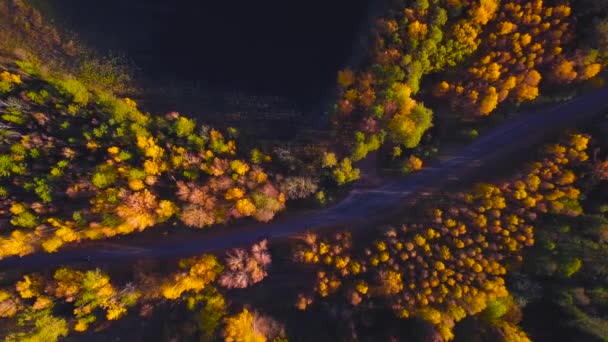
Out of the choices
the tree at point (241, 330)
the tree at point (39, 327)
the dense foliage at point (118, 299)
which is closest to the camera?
the tree at point (241, 330)

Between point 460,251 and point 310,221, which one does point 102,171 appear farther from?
point 460,251

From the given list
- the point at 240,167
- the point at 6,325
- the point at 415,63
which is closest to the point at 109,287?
the point at 6,325

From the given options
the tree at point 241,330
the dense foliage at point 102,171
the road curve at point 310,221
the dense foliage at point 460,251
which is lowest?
the tree at point 241,330

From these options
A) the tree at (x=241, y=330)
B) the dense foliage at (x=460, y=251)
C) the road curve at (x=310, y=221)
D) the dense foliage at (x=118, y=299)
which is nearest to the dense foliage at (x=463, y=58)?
the road curve at (x=310, y=221)

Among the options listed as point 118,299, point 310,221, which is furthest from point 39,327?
point 310,221

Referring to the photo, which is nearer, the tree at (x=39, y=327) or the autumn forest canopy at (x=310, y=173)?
the autumn forest canopy at (x=310, y=173)

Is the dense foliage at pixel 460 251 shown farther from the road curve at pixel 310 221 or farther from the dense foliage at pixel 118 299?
the dense foliage at pixel 118 299

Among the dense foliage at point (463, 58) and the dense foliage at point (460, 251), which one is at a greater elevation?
the dense foliage at point (463, 58)

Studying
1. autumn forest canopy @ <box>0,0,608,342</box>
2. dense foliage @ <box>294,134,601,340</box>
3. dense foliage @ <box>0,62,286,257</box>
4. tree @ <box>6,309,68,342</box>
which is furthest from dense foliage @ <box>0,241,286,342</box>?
dense foliage @ <box>294,134,601,340</box>
